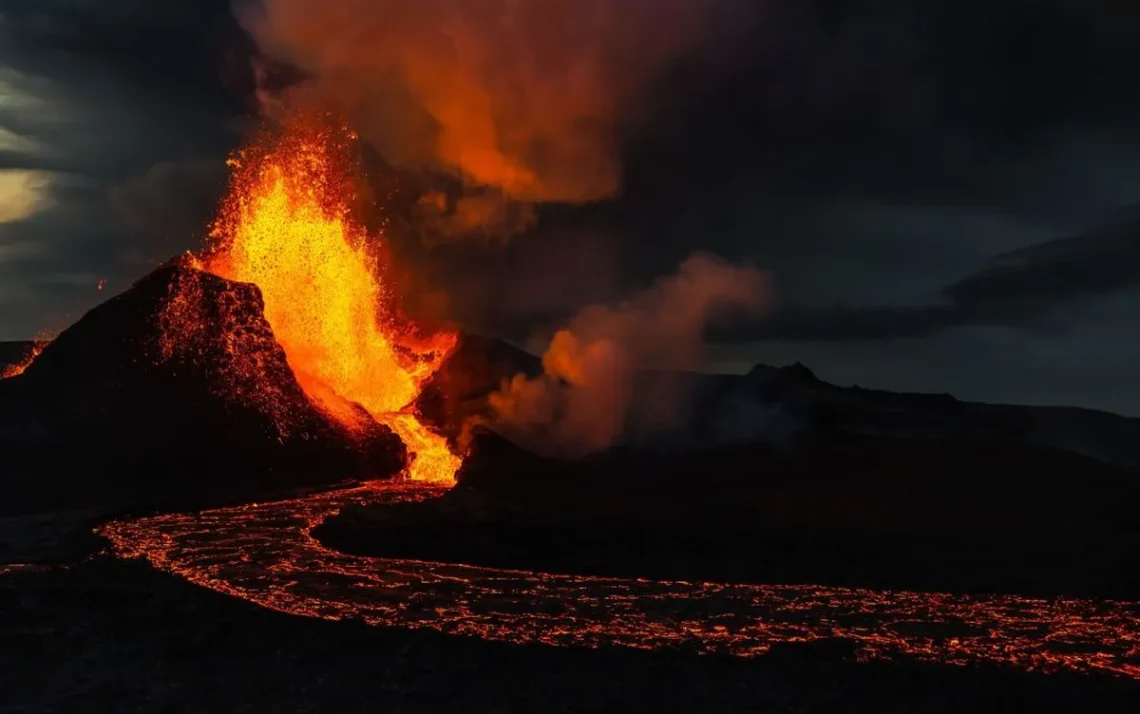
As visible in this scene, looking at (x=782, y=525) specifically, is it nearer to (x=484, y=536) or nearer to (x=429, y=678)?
(x=484, y=536)

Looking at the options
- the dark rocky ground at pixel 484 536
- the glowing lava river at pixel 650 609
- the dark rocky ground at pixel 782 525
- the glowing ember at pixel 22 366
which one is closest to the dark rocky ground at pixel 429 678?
the dark rocky ground at pixel 484 536

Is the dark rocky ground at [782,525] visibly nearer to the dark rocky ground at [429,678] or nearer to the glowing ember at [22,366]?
the dark rocky ground at [429,678]

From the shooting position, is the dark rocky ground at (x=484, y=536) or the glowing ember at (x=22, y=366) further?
the glowing ember at (x=22, y=366)

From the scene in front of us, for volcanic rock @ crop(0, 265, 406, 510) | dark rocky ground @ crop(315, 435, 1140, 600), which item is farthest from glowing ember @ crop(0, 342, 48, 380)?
dark rocky ground @ crop(315, 435, 1140, 600)

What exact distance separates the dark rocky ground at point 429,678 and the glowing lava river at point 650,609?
0.84 m

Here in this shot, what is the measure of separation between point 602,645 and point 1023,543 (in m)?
18.6

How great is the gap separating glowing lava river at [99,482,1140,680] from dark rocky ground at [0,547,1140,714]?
0.84 m

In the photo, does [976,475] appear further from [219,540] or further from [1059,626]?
[219,540]

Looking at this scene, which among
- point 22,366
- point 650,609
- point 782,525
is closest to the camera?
point 650,609

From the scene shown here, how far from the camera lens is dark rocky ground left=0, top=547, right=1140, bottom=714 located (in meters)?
16.8

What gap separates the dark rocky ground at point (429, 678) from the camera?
16.8 meters

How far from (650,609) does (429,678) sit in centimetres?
680

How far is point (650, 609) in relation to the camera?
2306 cm

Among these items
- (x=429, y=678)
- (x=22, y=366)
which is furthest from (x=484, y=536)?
(x=22, y=366)
